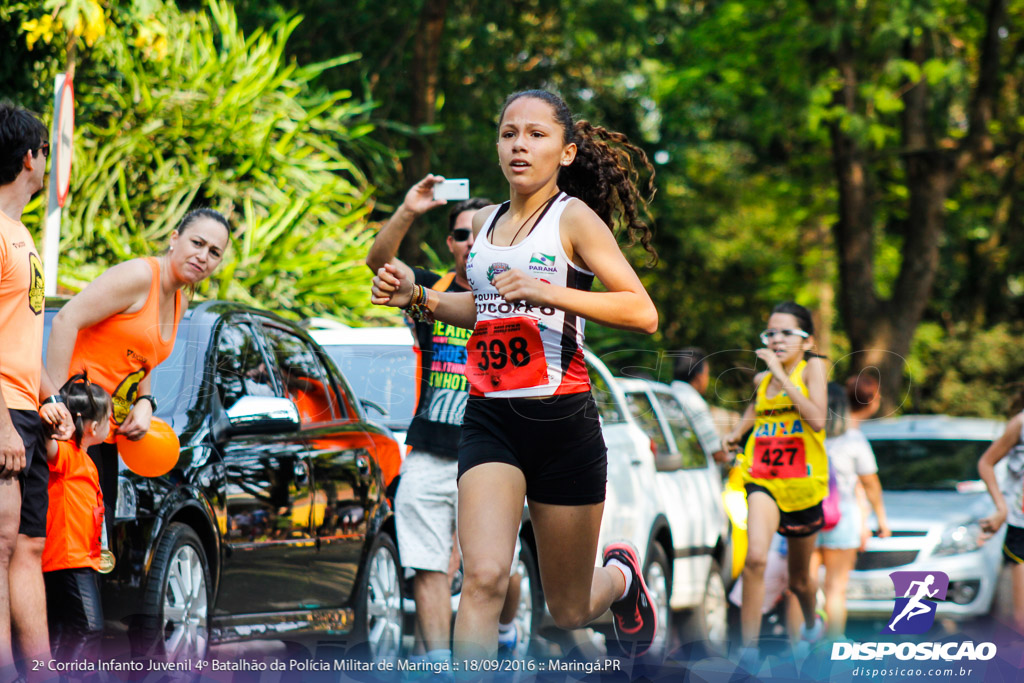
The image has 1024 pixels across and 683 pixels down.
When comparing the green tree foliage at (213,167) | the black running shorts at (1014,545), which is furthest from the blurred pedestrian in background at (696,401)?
the black running shorts at (1014,545)

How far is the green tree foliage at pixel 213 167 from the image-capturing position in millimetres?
10953

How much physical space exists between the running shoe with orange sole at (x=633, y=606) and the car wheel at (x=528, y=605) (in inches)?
50.6

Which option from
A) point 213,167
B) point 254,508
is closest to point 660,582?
point 254,508

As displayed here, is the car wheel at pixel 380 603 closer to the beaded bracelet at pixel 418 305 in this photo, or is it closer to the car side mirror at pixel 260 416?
the car side mirror at pixel 260 416

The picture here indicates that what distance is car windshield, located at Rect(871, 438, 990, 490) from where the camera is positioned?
1105 centimetres

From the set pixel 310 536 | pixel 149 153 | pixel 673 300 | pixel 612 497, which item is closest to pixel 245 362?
pixel 310 536

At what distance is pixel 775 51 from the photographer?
1697cm

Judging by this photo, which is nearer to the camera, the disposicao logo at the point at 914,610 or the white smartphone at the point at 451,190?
the white smartphone at the point at 451,190

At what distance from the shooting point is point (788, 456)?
7.20 meters

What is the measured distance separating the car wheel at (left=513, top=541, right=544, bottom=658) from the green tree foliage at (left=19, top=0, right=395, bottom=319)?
4489 millimetres

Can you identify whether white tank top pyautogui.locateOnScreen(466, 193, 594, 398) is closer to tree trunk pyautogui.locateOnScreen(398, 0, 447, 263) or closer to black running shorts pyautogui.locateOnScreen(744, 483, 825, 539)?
black running shorts pyautogui.locateOnScreen(744, 483, 825, 539)

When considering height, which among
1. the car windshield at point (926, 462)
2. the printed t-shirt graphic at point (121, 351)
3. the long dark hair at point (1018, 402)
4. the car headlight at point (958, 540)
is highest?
the printed t-shirt graphic at point (121, 351)

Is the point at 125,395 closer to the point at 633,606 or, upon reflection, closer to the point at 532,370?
the point at 532,370

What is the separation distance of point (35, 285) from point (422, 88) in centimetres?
1050
